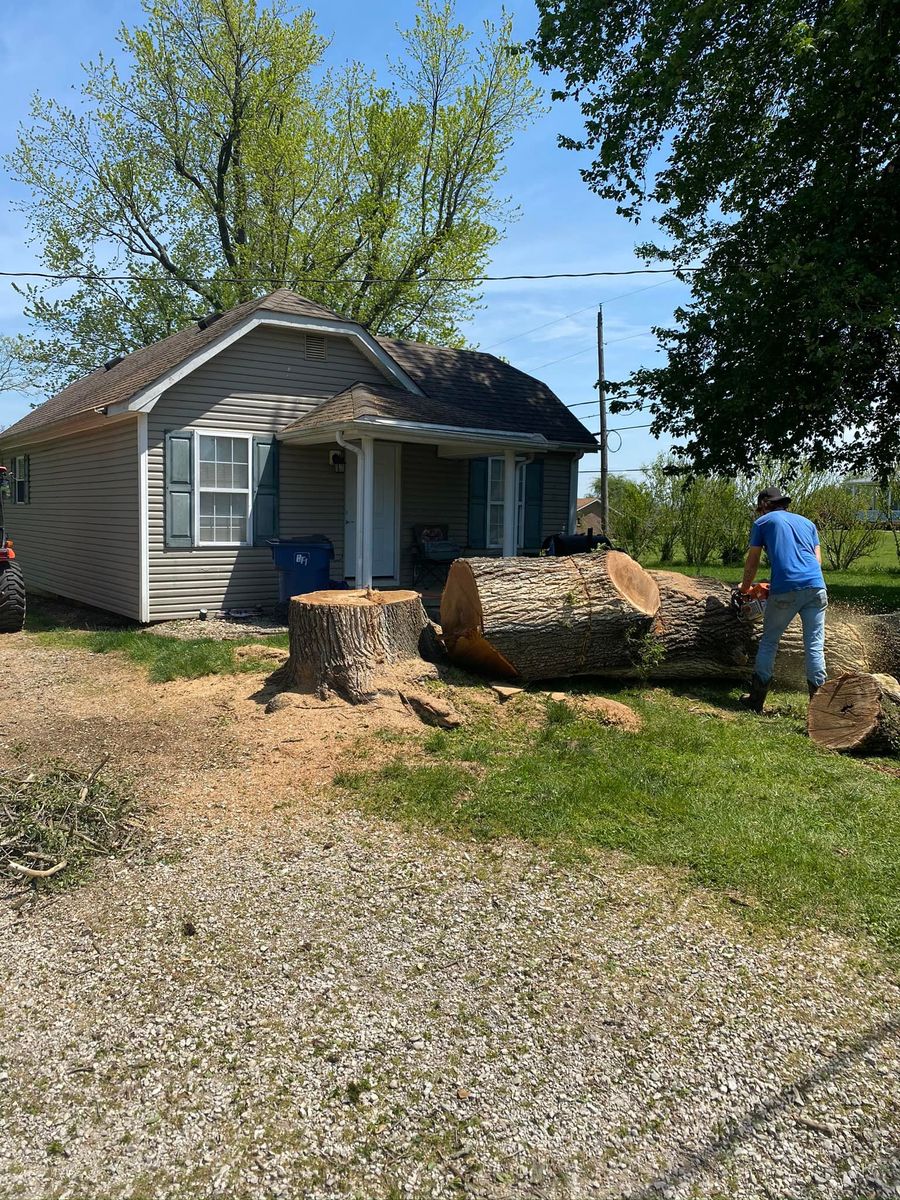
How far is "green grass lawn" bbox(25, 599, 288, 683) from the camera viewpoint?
26.9ft

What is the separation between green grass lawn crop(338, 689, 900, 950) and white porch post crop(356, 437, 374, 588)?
5.49 m

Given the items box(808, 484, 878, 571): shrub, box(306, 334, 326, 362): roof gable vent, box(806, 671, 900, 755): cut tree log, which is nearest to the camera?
box(806, 671, 900, 755): cut tree log

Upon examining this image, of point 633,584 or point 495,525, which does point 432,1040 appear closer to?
point 633,584

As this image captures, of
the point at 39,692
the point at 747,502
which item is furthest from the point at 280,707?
the point at 747,502

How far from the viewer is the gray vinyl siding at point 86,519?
38.8 ft

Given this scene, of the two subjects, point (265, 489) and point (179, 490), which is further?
point (265, 489)

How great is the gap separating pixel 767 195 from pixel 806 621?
31.6ft

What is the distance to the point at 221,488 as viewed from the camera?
473 inches

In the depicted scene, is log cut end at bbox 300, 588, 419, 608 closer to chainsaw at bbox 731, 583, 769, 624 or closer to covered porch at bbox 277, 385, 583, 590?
chainsaw at bbox 731, 583, 769, 624

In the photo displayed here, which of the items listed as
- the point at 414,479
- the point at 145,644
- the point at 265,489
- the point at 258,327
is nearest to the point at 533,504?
the point at 414,479

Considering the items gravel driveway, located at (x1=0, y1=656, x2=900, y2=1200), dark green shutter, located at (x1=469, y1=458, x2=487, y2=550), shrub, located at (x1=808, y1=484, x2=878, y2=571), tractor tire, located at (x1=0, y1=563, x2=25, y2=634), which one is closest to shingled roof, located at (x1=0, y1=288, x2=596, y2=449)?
dark green shutter, located at (x1=469, y1=458, x2=487, y2=550)

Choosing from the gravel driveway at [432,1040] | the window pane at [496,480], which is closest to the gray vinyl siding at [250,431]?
the window pane at [496,480]

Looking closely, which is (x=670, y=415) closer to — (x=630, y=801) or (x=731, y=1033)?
(x=630, y=801)

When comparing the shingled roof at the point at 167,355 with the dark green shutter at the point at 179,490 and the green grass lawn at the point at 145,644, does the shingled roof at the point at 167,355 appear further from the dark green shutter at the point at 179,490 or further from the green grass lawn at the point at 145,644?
the green grass lawn at the point at 145,644
